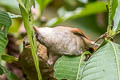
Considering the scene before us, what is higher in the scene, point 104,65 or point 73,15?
point 104,65

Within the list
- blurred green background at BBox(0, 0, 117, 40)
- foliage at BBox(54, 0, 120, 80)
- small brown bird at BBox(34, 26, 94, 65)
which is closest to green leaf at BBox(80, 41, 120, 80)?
foliage at BBox(54, 0, 120, 80)

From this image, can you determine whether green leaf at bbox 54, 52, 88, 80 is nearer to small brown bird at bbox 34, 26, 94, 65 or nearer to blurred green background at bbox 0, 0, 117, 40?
small brown bird at bbox 34, 26, 94, 65

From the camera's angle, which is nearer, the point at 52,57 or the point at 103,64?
the point at 103,64

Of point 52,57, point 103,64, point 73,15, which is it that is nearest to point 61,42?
point 52,57

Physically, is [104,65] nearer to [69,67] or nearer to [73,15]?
[69,67]

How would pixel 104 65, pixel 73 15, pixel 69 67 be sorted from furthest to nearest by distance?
1. pixel 73 15
2. pixel 69 67
3. pixel 104 65

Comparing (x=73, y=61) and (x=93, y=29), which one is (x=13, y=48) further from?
(x=93, y=29)
